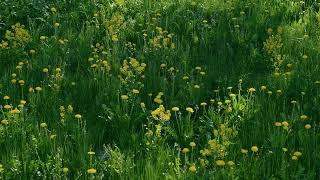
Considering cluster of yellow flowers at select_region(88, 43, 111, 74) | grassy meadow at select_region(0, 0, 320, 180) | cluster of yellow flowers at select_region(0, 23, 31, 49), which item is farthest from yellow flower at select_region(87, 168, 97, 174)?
cluster of yellow flowers at select_region(0, 23, 31, 49)

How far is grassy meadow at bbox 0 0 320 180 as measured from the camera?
14.1 ft

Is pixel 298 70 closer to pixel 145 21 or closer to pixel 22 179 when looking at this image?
pixel 145 21

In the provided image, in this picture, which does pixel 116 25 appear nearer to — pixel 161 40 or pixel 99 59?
pixel 161 40

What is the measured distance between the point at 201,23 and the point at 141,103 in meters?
2.15

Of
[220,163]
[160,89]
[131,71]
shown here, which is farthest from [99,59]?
[220,163]

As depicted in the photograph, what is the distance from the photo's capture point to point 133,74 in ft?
18.6

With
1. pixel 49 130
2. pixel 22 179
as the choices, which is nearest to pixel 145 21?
pixel 49 130

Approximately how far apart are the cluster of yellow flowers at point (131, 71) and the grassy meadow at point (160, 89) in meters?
0.01

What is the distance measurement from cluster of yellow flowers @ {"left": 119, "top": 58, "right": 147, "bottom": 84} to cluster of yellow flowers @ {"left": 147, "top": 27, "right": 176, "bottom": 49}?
43 centimetres

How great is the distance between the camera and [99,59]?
5.99 meters

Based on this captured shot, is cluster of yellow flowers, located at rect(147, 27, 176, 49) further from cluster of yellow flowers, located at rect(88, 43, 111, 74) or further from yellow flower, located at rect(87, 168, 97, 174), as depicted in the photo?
yellow flower, located at rect(87, 168, 97, 174)

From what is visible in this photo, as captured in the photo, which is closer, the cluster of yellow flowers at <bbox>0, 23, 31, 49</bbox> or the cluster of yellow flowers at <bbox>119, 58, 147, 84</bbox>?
the cluster of yellow flowers at <bbox>119, 58, 147, 84</bbox>

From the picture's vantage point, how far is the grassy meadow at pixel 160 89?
14.1 ft

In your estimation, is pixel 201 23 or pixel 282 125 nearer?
pixel 282 125
